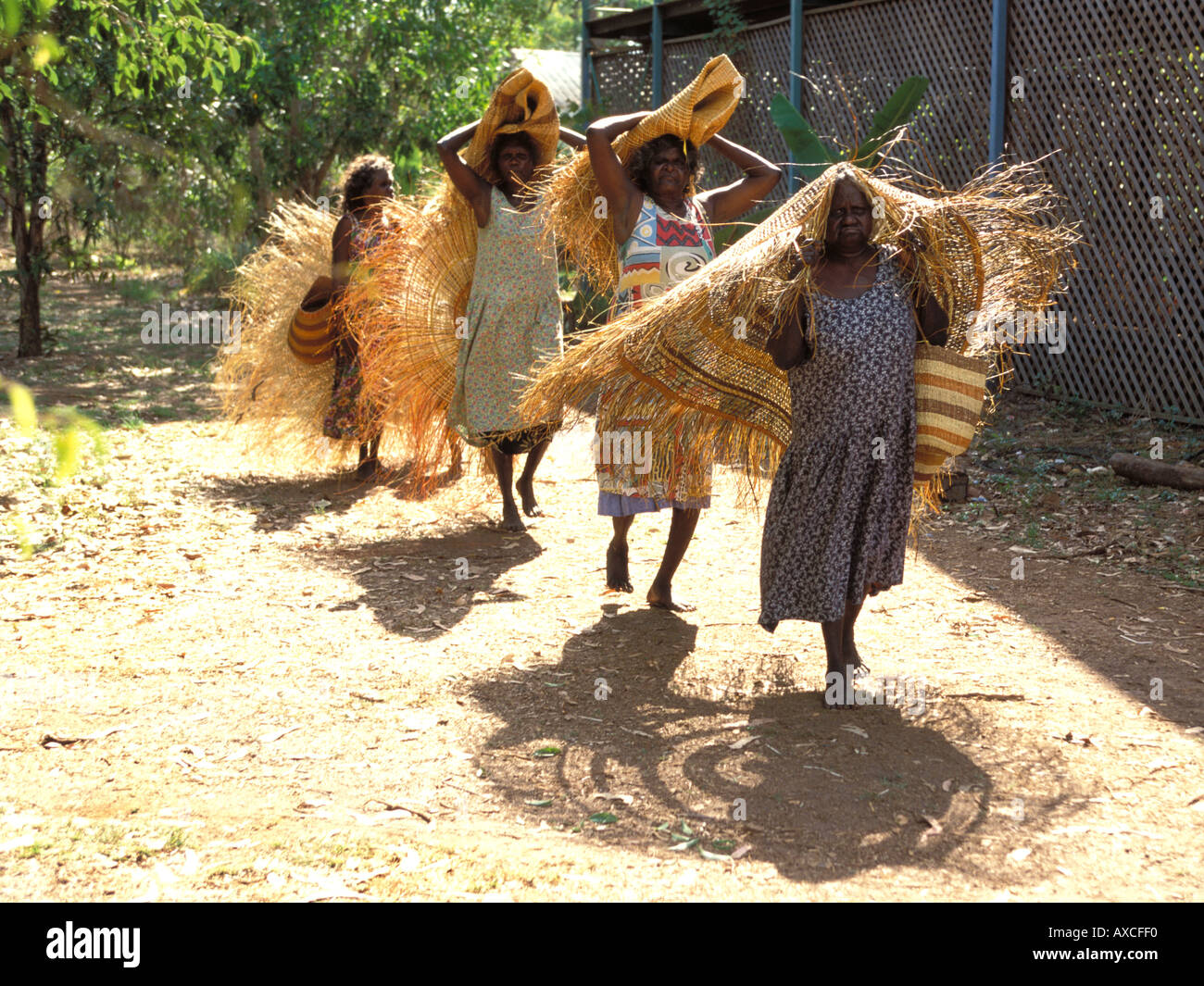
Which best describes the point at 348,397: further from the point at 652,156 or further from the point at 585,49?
the point at 585,49

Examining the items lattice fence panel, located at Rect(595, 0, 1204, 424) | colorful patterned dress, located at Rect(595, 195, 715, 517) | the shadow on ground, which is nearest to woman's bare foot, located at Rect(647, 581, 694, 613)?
colorful patterned dress, located at Rect(595, 195, 715, 517)

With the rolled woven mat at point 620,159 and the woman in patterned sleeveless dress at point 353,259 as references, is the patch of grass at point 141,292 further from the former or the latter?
the rolled woven mat at point 620,159

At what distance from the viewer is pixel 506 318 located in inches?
A: 235

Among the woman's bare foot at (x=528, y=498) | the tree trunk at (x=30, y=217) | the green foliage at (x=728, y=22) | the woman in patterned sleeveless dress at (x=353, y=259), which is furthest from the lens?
the green foliage at (x=728, y=22)

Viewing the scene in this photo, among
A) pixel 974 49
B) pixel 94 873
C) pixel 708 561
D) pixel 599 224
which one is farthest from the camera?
pixel 974 49

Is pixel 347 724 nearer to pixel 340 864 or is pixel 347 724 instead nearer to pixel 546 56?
pixel 340 864

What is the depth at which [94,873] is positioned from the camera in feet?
9.73

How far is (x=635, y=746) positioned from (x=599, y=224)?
2377 mm

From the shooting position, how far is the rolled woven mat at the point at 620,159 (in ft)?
16.2

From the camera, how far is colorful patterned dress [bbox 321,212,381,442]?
703cm

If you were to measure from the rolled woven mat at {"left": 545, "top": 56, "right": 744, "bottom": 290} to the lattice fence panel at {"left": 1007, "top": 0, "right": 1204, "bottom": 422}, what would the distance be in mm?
3773

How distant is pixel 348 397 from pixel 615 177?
2787 mm

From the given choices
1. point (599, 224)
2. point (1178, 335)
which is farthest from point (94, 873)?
point (1178, 335)

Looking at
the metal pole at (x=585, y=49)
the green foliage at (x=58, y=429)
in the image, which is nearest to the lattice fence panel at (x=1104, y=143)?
the metal pole at (x=585, y=49)
